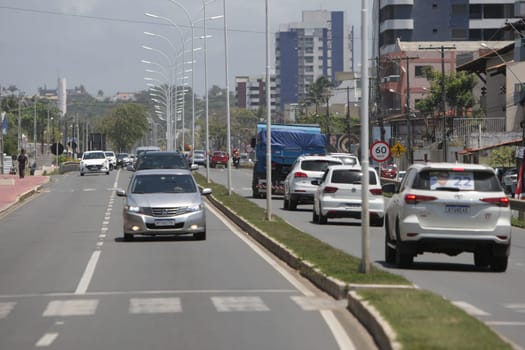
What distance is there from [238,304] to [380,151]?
31.5 metres

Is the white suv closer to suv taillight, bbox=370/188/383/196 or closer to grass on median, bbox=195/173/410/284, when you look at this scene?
grass on median, bbox=195/173/410/284

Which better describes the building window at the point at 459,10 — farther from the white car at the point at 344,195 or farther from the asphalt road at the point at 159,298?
the asphalt road at the point at 159,298

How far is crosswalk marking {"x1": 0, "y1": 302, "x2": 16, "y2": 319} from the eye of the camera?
1552 centimetres

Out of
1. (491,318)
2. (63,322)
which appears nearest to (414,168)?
(491,318)

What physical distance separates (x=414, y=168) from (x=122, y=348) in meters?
10.7

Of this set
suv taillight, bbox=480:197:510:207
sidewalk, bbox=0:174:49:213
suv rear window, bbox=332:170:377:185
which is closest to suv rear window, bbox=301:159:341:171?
suv rear window, bbox=332:170:377:185

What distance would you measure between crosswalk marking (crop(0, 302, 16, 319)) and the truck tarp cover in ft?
116

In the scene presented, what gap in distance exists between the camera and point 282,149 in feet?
172

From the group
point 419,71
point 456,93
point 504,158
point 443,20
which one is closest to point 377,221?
point 504,158

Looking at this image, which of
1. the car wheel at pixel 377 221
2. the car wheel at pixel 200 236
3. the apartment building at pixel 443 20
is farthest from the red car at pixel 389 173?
the car wheel at pixel 200 236

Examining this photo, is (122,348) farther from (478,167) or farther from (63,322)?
(478,167)

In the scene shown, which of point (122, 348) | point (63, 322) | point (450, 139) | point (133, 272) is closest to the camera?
point (122, 348)

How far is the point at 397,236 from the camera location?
72.6ft

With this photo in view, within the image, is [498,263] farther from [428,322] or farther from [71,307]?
[428,322]
